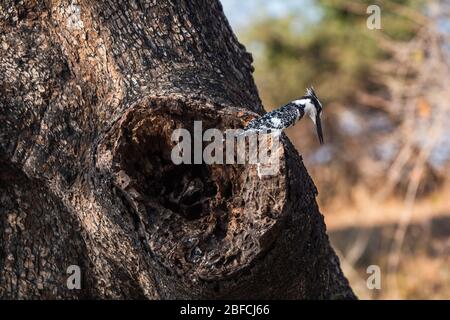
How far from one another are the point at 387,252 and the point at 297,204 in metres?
5.43

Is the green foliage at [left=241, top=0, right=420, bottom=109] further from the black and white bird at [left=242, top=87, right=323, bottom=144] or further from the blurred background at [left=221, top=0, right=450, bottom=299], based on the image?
the black and white bird at [left=242, top=87, right=323, bottom=144]

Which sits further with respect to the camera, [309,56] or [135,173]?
[309,56]

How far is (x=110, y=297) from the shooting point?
9.51 ft

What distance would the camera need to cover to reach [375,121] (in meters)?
11.5

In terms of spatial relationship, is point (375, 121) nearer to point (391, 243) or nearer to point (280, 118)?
point (391, 243)

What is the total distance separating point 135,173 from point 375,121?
9.47 metres

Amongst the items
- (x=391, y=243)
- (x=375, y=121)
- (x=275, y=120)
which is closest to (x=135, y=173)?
(x=275, y=120)

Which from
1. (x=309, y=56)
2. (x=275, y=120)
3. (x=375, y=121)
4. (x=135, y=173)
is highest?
(x=309, y=56)

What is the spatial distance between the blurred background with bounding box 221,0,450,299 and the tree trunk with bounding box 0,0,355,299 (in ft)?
10.2

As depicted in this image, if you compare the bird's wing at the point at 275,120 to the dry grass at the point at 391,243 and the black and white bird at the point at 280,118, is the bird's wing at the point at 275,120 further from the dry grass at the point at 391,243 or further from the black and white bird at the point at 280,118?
the dry grass at the point at 391,243

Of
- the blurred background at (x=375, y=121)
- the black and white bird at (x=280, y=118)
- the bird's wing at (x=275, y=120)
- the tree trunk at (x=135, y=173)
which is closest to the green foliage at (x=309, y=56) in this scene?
the blurred background at (x=375, y=121)

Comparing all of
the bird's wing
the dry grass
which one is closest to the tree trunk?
the bird's wing

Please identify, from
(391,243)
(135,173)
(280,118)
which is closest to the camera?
(135,173)

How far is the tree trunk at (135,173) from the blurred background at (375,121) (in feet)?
10.2
